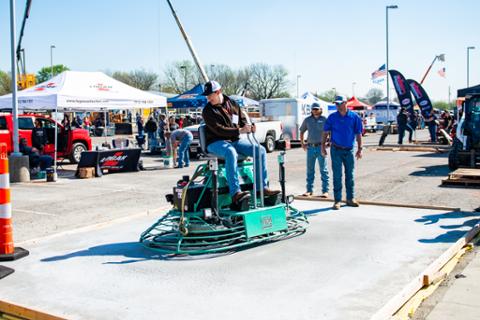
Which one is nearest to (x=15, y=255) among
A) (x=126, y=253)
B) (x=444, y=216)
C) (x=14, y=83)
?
(x=126, y=253)

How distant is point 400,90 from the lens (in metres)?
30.1

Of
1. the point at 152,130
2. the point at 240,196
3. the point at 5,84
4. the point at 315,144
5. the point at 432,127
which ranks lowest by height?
the point at 240,196

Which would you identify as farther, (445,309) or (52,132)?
(52,132)

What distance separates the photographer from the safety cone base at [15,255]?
21.3ft

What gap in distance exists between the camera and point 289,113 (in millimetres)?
27250

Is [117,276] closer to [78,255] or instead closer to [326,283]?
[78,255]

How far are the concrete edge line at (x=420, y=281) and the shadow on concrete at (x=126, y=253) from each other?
7.36 feet

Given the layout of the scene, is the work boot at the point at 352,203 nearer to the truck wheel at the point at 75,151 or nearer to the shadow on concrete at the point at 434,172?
the shadow on concrete at the point at 434,172

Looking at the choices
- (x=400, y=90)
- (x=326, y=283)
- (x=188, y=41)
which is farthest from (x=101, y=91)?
(x=400, y=90)

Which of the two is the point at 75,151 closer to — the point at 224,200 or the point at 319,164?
the point at 319,164

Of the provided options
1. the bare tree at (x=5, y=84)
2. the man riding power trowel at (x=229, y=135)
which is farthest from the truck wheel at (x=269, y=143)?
the bare tree at (x=5, y=84)

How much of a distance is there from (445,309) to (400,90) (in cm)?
2670

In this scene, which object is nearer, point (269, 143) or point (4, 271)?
point (4, 271)

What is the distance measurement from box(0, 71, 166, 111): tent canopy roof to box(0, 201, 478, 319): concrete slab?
9.35m
